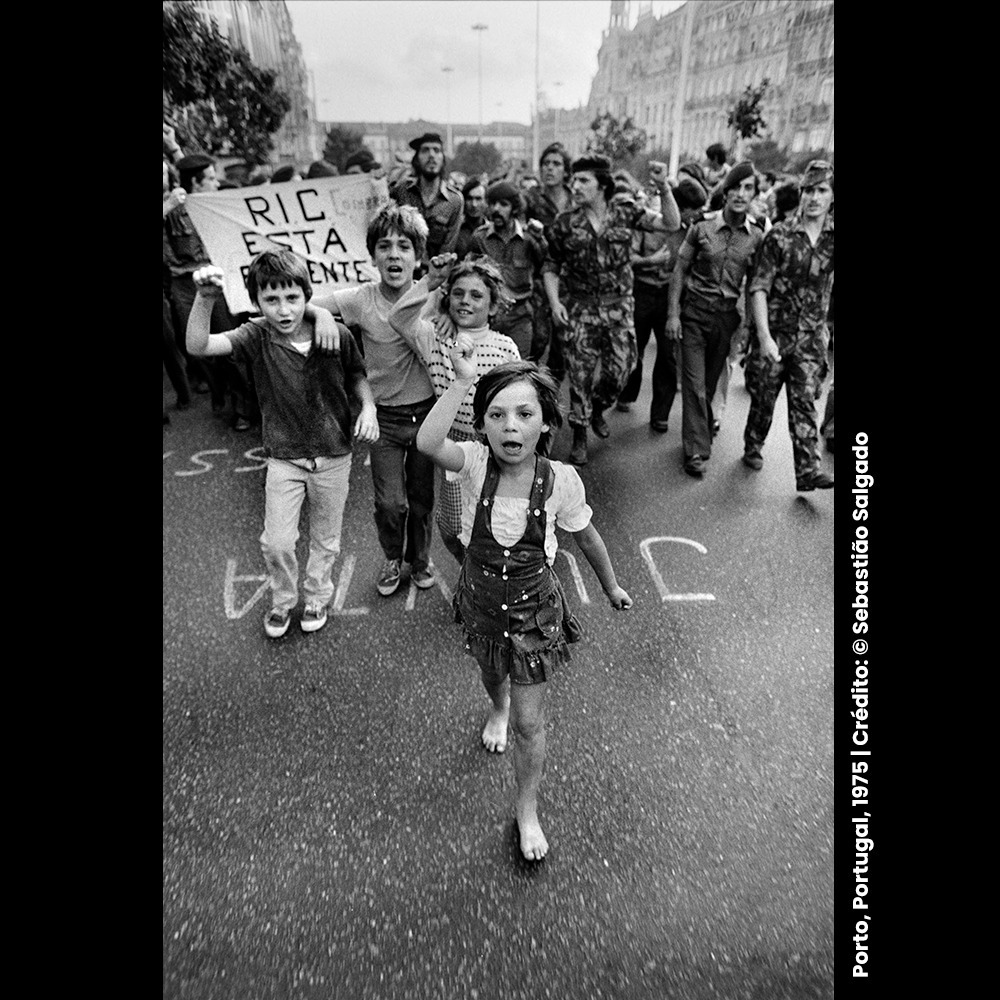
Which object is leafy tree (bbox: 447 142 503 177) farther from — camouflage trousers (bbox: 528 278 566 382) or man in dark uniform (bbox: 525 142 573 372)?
camouflage trousers (bbox: 528 278 566 382)

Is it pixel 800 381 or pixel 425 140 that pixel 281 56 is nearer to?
pixel 425 140

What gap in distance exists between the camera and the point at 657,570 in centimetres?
418

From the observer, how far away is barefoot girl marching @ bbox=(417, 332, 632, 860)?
219 centimetres

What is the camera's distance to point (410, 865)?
2.34m

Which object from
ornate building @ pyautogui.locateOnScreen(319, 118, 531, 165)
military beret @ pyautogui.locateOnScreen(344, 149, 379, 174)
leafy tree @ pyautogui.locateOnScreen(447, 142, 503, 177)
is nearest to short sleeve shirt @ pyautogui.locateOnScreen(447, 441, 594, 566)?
military beret @ pyautogui.locateOnScreen(344, 149, 379, 174)

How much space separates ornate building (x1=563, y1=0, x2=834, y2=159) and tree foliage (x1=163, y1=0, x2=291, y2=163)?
31.6 ft
